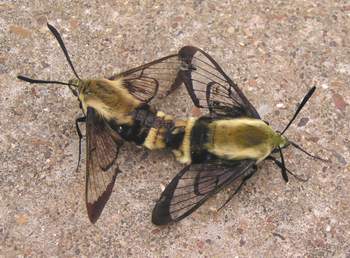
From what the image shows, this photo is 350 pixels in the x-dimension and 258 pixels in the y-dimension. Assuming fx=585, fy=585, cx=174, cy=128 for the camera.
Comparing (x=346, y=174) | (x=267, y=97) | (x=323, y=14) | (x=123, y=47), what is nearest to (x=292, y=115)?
(x=267, y=97)

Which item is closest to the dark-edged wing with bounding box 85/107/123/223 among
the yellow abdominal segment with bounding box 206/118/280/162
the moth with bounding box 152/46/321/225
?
the moth with bounding box 152/46/321/225

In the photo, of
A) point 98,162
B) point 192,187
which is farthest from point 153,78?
point 192,187

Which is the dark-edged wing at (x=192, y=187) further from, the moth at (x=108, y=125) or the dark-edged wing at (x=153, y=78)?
the dark-edged wing at (x=153, y=78)

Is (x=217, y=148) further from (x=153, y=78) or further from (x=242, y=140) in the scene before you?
(x=153, y=78)

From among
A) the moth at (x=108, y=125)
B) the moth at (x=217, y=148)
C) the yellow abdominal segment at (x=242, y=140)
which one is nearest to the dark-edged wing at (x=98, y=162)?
the moth at (x=108, y=125)

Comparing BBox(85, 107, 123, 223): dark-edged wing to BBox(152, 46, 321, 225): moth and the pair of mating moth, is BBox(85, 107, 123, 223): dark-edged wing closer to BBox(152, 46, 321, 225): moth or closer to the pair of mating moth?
the pair of mating moth

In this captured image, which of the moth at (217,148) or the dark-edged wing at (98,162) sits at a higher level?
the moth at (217,148)

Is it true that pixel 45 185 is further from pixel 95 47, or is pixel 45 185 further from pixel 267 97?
pixel 267 97
